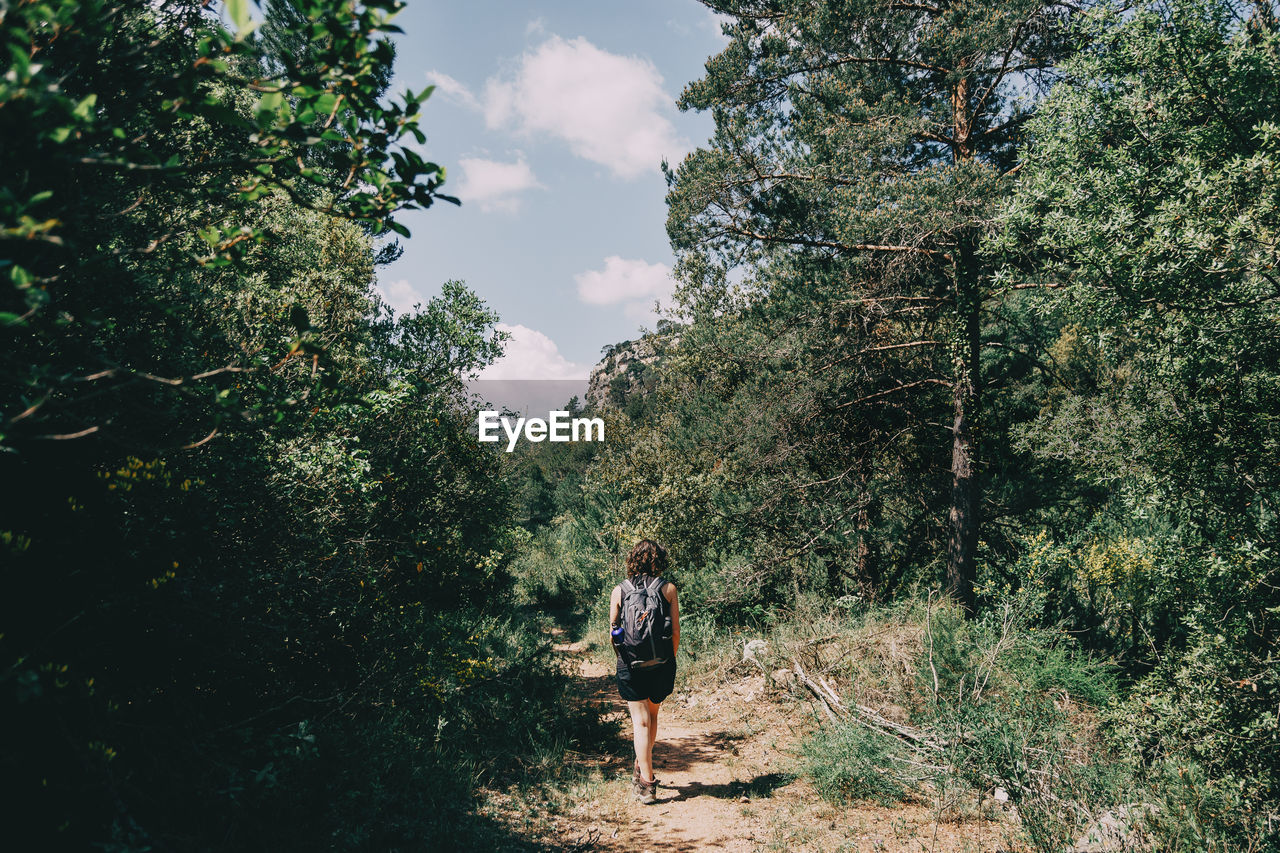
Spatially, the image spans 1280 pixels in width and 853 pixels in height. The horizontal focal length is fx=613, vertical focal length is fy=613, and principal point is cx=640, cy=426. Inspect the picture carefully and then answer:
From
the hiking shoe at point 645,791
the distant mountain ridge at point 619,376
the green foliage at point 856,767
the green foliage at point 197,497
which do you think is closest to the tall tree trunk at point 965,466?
the green foliage at point 856,767

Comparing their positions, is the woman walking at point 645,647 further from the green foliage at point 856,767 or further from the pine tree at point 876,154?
the pine tree at point 876,154

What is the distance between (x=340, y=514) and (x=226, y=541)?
136 cm

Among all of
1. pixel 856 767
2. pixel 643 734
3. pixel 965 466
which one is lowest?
pixel 856 767

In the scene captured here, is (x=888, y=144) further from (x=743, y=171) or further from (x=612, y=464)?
(x=612, y=464)

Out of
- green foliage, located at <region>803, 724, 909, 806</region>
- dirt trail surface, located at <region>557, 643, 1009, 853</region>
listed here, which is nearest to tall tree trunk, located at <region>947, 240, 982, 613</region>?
dirt trail surface, located at <region>557, 643, 1009, 853</region>

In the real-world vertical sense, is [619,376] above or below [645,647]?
above

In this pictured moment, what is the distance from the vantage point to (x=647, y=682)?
4.38 metres

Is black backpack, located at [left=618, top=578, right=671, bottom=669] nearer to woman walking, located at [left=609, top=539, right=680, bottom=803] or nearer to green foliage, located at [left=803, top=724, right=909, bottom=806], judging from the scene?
woman walking, located at [left=609, top=539, right=680, bottom=803]

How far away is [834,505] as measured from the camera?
9672mm

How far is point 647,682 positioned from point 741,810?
42.6 inches

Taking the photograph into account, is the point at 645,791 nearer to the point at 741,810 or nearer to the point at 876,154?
the point at 741,810

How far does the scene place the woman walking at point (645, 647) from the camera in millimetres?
4336

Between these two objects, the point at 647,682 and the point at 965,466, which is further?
the point at 965,466

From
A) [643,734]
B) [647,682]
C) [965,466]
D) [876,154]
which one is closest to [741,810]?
[643,734]
